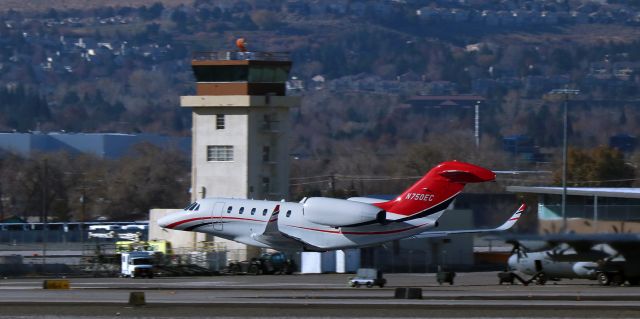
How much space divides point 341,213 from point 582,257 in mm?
22740

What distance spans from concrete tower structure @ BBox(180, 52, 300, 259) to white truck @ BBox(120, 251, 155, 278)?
11859 mm

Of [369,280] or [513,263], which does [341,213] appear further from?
[369,280]

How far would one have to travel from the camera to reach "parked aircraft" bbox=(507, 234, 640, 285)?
51531 mm

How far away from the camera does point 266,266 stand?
81938 millimetres

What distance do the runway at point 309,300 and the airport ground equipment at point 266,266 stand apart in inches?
352

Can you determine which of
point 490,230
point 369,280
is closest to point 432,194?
point 490,230

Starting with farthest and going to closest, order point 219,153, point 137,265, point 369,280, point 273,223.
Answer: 1. point 219,153
2. point 137,265
3. point 273,223
4. point 369,280

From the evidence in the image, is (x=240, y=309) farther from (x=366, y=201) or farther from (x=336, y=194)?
(x=336, y=194)

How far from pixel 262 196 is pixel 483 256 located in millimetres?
13968

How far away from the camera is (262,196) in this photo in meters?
91.6

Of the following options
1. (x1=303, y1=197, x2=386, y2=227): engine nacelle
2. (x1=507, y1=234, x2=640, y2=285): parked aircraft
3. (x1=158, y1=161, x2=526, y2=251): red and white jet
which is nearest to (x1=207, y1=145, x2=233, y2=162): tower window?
(x1=158, y1=161, x2=526, y2=251): red and white jet

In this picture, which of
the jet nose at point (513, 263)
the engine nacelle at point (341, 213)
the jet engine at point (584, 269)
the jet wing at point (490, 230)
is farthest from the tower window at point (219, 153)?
the jet engine at point (584, 269)

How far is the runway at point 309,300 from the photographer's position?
50281 mm

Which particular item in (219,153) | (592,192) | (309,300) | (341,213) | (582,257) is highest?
(219,153)
